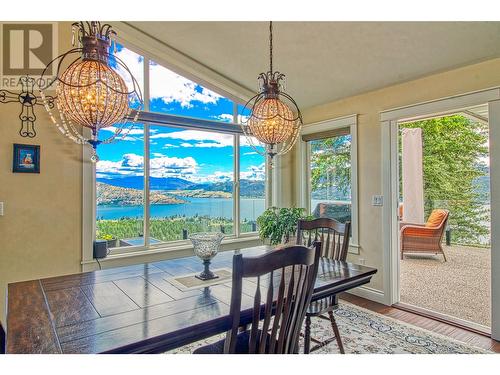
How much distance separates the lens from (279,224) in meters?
3.88

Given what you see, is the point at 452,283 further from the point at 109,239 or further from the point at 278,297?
the point at 109,239

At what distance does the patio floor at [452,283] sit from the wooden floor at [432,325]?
1.00ft

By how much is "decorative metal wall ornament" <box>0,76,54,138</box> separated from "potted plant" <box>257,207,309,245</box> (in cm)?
268

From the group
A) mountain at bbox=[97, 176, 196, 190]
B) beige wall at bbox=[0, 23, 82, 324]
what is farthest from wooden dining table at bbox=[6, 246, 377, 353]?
mountain at bbox=[97, 176, 196, 190]

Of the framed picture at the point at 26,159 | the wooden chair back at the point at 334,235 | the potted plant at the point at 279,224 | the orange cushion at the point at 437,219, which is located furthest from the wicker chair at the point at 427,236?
the framed picture at the point at 26,159

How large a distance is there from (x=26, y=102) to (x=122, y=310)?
2.43m

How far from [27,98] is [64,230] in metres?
1.27

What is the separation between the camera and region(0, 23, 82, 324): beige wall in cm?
275

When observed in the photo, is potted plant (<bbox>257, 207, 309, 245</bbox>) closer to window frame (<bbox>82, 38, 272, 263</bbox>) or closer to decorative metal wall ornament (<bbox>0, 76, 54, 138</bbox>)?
window frame (<bbox>82, 38, 272, 263</bbox>)

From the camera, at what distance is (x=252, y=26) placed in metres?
2.90

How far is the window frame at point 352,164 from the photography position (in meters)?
3.70

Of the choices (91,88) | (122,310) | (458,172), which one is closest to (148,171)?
(91,88)
